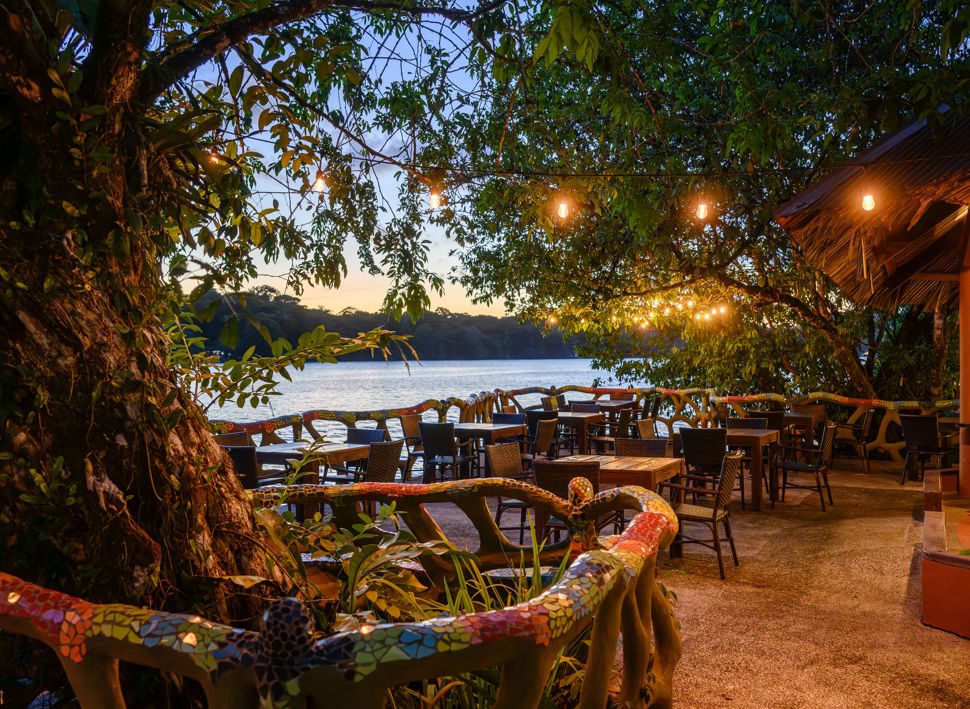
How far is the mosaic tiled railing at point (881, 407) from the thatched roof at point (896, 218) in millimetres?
1990

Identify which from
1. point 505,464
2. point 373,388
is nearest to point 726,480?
point 505,464

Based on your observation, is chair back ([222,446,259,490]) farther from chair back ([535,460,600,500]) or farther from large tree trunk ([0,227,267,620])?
large tree trunk ([0,227,267,620])

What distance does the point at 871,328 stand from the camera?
1180cm

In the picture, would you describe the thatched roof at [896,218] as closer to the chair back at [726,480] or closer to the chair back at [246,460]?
the chair back at [726,480]

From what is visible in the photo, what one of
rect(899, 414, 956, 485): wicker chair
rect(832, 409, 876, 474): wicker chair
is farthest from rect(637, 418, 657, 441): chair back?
rect(832, 409, 876, 474): wicker chair

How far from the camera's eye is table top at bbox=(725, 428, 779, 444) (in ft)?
24.1

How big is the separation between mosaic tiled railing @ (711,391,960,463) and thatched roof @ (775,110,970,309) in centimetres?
199

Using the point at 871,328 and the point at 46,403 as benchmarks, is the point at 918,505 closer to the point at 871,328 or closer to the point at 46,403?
the point at 871,328

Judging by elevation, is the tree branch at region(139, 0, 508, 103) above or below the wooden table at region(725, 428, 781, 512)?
above

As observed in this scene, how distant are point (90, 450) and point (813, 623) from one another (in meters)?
3.90

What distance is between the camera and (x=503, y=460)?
19.0ft

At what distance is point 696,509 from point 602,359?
9.31 m

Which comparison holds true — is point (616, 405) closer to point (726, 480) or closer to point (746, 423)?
point (746, 423)

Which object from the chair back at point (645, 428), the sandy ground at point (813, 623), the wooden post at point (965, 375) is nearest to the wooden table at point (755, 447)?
the sandy ground at point (813, 623)
